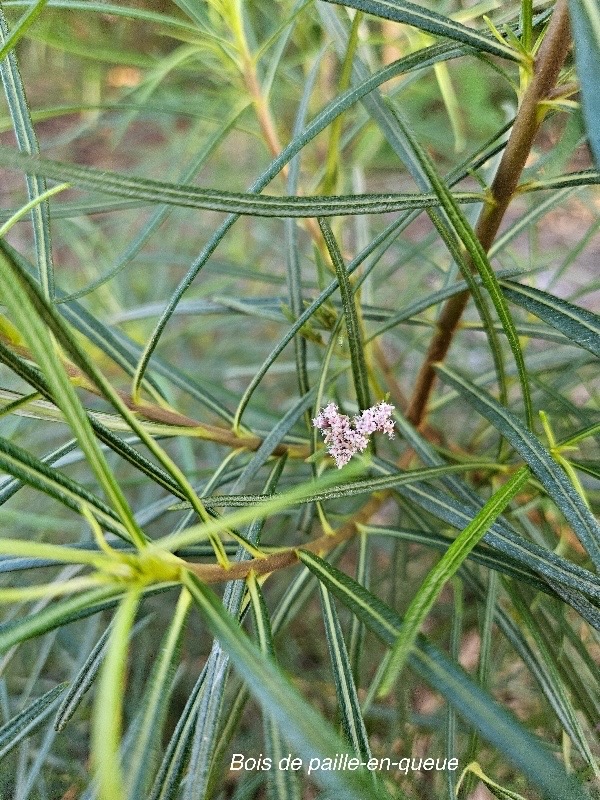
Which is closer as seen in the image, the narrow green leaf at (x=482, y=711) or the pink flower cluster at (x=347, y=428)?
the narrow green leaf at (x=482, y=711)

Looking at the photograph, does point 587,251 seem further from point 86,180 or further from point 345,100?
point 86,180

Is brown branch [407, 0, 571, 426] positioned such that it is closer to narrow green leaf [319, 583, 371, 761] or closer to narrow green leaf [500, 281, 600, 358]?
narrow green leaf [500, 281, 600, 358]

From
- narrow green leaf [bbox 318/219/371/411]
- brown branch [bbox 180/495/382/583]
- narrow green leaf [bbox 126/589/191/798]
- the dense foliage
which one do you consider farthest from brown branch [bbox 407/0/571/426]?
narrow green leaf [bbox 126/589/191/798]

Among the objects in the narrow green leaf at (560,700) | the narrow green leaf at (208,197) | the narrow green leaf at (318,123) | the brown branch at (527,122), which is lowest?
the narrow green leaf at (560,700)

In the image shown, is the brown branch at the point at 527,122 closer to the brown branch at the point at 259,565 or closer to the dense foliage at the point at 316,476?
the dense foliage at the point at 316,476

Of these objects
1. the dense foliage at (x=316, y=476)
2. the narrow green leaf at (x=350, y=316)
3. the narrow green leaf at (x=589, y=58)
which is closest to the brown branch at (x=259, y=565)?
the dense foliage at (x=316, y=476)

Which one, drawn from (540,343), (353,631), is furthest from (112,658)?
(540,343)
